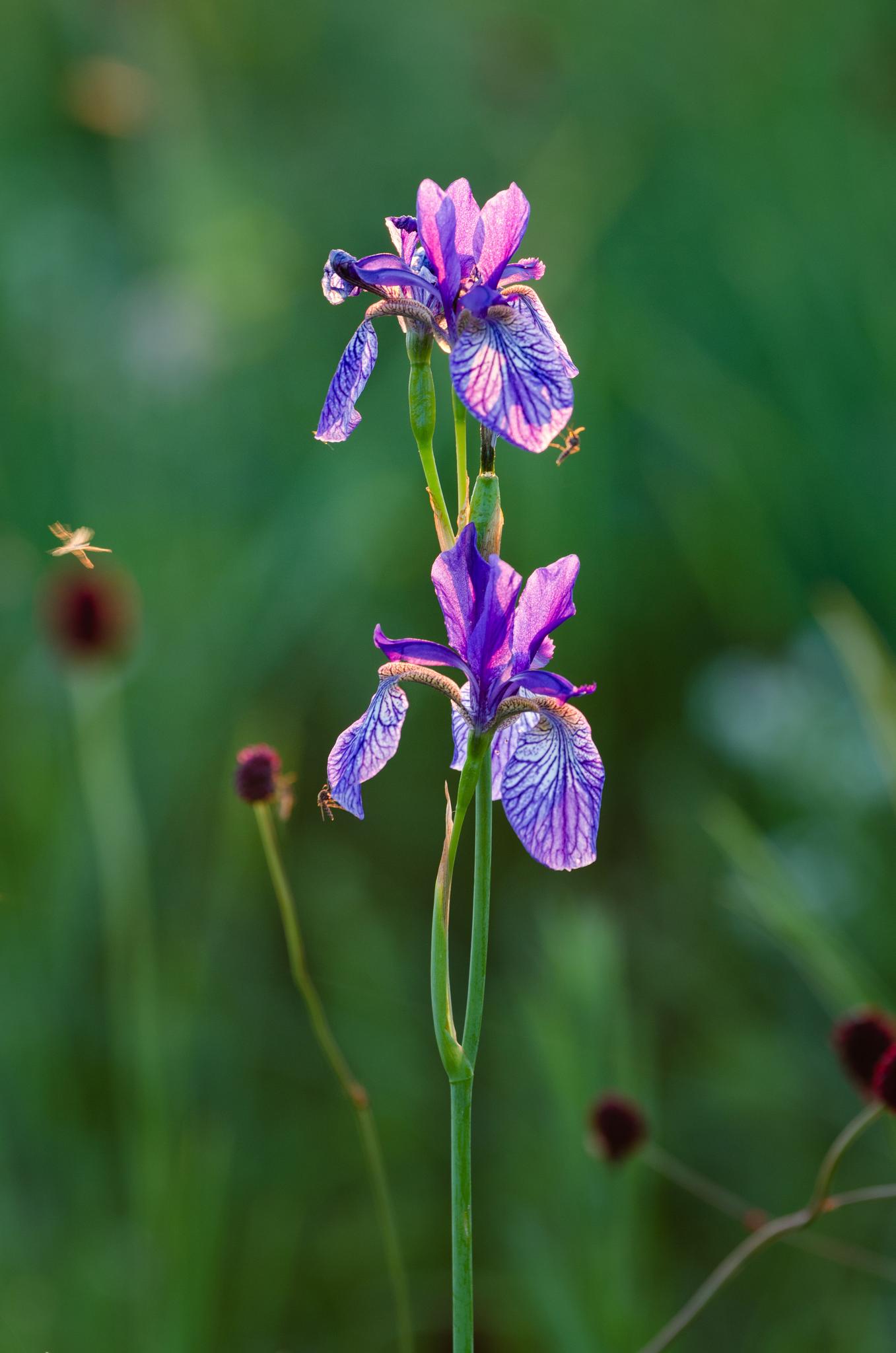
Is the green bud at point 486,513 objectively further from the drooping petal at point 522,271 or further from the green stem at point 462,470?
the drooping petal at point 522,271

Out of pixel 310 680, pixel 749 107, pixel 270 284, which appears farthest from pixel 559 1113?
pixel 749 107

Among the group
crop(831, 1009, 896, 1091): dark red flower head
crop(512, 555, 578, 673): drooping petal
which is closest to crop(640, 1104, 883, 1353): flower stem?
crop(831, 1009, 896, 1091): dark red flower head

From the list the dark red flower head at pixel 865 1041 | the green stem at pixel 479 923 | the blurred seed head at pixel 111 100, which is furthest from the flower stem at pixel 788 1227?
the blurred seed head at pixel 111 100

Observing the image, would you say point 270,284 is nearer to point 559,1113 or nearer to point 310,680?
point 310,680

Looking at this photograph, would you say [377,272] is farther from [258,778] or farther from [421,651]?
[258,778]

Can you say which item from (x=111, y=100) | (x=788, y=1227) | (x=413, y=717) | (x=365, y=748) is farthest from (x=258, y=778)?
(x=111, y=100)

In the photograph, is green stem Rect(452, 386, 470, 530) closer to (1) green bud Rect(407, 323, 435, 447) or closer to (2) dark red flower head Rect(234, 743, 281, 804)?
(1) green bud Rect(407, 323, 435, 447)
